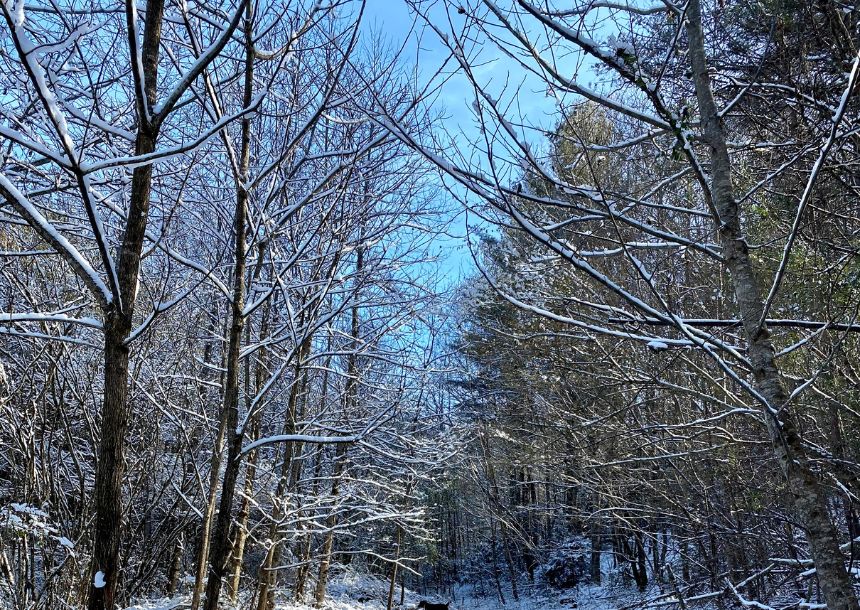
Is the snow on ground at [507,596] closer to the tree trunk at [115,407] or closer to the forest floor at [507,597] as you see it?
the forest floor at [507,597]

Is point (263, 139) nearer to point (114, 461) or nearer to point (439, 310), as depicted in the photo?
point (439, 310)

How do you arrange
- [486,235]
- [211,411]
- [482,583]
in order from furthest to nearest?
1. [482,583]
2. [486,235]
3. [211,411]

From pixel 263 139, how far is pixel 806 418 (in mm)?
5647

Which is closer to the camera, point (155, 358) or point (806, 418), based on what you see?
point (806, 418)

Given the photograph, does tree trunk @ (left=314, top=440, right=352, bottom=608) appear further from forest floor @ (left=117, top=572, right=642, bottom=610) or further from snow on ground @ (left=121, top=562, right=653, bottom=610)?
forest floor @ (left=117, top=572, right=642, bottom=610)

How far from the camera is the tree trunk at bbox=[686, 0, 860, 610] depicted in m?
1.93

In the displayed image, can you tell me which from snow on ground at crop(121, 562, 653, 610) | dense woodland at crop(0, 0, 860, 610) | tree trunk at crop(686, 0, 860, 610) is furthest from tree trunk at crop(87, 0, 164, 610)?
snow on ground at crop(121, 562, 653, 610)

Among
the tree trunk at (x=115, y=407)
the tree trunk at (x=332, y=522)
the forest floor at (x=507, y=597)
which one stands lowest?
the forest floor at (x=507, y=597)

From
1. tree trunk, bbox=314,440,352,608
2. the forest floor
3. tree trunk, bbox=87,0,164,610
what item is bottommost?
the forest floor

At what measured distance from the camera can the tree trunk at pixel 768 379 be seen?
1.93 meters

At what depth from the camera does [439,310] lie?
7180mm

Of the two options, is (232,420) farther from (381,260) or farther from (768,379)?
(768,379)

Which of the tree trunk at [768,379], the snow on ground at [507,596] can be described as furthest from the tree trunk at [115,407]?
the snow on ground at [507,596]

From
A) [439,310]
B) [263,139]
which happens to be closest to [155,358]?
[263,139]
